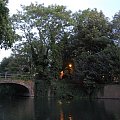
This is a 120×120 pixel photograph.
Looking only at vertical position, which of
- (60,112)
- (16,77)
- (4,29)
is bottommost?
(60,112)

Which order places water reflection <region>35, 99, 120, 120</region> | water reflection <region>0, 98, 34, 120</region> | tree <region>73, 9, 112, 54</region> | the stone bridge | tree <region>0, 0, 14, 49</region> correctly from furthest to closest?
the stone bridge
tree <region>73, 9, 112, 54</region>
water reflection <region>35, 99, 120, 120</region>
water reflection <region>0, 98, 34, 120</region>
tree <region>0, 0, 14, 49</region>

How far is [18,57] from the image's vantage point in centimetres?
6512

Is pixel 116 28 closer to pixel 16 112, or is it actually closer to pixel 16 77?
pixel 16 77

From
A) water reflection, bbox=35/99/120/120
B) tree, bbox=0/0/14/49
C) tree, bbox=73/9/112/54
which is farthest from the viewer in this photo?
tree, bbox=73/9/112/54

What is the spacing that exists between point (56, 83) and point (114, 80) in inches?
361

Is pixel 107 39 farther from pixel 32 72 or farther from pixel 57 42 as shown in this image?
pixel 32 72

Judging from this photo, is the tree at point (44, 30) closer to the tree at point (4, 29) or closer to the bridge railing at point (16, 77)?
the bridge railing at point (16, 77)

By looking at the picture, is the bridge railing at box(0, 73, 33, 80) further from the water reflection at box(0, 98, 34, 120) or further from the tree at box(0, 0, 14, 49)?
the tree at box(0, 0, 14, 49)

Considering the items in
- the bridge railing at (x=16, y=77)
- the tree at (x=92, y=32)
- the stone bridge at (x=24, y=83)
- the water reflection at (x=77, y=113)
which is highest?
the tree at (x=92, y=32)

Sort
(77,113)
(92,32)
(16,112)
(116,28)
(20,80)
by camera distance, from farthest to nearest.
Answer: (20,80)
(116,28)
(92,32)
(16,112)
(77,113)

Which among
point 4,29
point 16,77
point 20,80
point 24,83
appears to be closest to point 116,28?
point 24,83

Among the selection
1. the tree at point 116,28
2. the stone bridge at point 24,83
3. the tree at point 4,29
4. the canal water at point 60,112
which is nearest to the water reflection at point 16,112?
the canal water at point 60,112

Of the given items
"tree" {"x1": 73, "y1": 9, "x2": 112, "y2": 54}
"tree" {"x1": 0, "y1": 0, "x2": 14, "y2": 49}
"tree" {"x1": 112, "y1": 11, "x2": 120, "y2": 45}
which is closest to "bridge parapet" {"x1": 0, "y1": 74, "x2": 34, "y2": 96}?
"tree" {"x1": 73, "y1": 9, "x2": 112, "y2": 54}

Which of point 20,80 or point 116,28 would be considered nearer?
point 116,28
